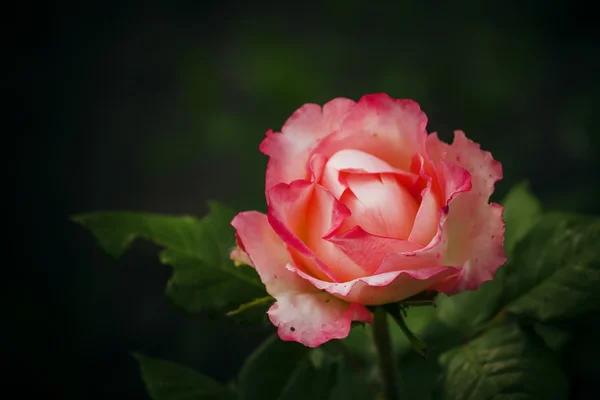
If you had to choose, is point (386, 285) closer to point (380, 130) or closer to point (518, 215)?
point (380, 130)

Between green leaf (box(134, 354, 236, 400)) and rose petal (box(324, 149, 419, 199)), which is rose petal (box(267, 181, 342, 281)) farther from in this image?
green leaf (box(134, 354, 236, 400))

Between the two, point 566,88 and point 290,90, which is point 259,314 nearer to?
point 290,90

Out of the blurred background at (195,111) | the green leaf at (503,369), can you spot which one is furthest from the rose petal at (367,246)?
the blurred background at (195,111)

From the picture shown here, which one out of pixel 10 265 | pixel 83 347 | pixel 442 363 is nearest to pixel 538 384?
pixel 442 363

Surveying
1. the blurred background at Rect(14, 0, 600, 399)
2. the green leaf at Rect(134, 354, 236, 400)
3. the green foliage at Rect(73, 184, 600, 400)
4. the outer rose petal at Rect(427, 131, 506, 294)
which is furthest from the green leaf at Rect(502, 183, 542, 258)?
the blurred background at Rect(14, 0, 600, 399)

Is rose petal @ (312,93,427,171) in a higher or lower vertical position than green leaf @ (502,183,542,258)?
higher

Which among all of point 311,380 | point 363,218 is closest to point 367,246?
point 363,218

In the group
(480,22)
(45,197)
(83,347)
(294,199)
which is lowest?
(83,347)
